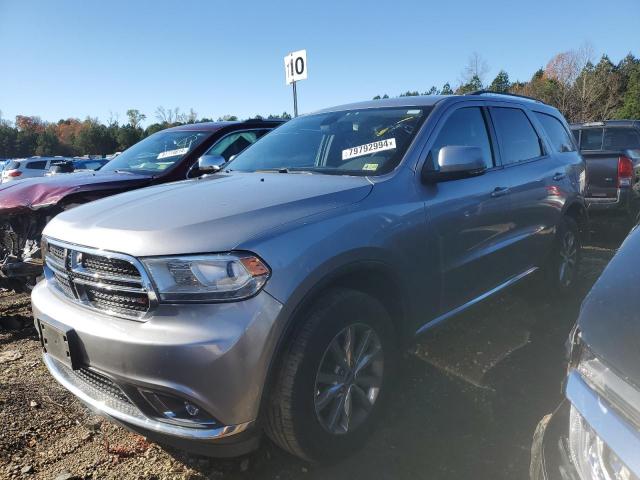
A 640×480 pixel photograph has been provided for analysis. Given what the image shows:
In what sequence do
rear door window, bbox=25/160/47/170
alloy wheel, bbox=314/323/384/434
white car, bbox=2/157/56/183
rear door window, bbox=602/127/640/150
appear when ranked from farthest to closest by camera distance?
rear door window, bbox=25/160/47/170 < white car, bbox=2/157/56/183 < rear door window, bbox=602/127/640/150 < alloy wheel, bbox=314/323/384/434

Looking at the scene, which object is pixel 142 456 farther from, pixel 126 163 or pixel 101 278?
pixel 126 163

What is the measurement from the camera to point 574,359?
142cm

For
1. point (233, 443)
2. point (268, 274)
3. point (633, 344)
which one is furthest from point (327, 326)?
point (633, 344)

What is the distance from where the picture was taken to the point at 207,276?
187 centimetres

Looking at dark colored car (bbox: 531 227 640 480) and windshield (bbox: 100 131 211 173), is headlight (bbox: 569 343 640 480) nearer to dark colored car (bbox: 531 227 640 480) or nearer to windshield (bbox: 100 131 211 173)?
dark colored car (bbox: 531 227 640 480)

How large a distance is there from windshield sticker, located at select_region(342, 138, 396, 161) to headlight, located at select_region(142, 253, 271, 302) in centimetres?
131

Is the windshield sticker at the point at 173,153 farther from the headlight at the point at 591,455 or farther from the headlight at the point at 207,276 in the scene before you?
the headlight at the point at 591,455


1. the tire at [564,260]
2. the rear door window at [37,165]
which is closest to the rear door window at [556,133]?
the tire at [564,260]

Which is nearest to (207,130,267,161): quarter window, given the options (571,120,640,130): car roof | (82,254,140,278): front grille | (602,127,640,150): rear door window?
(82,254,140,278): front grille

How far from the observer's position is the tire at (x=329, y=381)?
1979 mm

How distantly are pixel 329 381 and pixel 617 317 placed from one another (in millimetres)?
1272

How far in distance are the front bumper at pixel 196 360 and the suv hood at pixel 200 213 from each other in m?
0.27

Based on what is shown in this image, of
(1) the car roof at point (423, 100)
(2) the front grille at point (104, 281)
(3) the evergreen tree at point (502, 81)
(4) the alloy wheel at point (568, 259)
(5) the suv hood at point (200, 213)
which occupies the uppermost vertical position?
(3) the evergreen tree at point (502, 81)

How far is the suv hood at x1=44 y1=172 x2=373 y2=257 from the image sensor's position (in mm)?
1931
